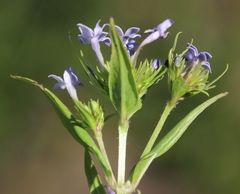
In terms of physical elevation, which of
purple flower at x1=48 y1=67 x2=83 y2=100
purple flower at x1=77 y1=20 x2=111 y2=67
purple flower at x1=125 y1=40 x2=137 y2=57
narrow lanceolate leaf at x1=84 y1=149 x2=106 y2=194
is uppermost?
purple flower at x1=77 y1=20 x2=111 y2=67

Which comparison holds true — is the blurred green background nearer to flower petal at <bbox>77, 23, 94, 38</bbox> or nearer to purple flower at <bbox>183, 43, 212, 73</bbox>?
purple flower at <bbox>183, 43, 212, 73</bbox>

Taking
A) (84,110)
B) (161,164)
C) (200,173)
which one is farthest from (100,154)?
(161,164)

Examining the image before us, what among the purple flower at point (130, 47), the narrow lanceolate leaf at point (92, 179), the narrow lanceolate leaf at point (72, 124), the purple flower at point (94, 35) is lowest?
the narrow lanceolate leaf at point (92, 179)

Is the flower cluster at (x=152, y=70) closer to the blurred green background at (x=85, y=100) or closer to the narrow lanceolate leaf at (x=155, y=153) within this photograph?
the narrow lanceolate leaf at (x=155, y=153)

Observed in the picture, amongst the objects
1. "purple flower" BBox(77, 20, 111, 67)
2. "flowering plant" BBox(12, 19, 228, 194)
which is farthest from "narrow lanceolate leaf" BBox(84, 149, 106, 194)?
"purple flower" BBox(77, 20, 111, 67)

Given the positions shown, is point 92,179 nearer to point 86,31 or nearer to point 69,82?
point 69,82

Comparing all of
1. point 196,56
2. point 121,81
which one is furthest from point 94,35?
point 196,56

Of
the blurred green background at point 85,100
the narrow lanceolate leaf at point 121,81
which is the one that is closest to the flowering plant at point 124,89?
the narrow lanceolate leaf at point 121,81
